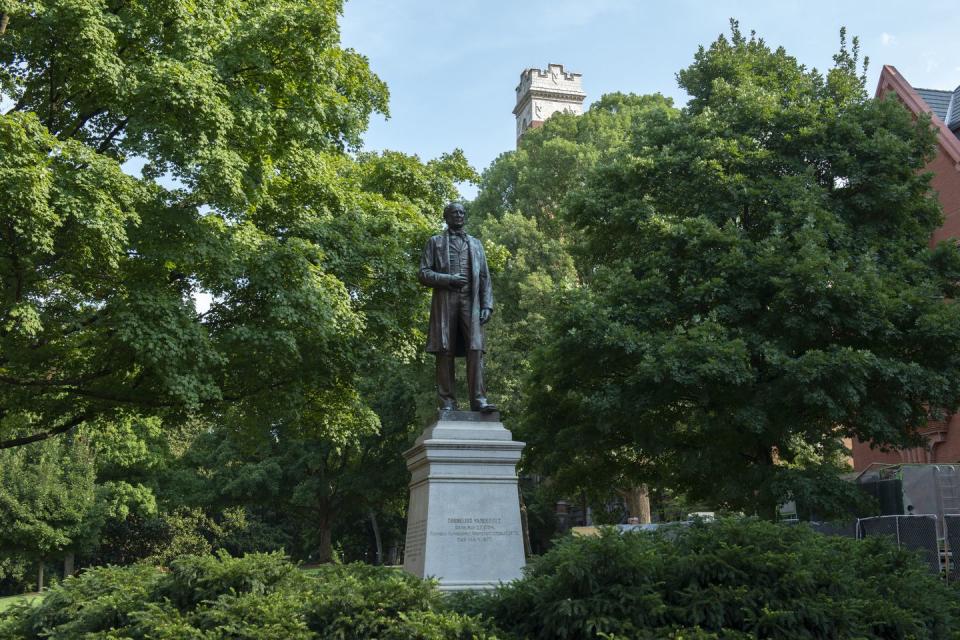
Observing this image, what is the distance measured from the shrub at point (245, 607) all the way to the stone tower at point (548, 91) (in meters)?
66.0

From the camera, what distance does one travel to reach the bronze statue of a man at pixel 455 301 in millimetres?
10797

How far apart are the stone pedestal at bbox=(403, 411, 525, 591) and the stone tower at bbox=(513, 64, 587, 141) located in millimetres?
63625

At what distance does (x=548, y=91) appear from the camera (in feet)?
238

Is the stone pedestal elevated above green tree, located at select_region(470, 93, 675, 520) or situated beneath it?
situated beneath

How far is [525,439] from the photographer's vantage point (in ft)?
69.3

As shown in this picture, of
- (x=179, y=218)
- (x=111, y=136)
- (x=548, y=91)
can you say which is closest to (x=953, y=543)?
(x=179, y=218)

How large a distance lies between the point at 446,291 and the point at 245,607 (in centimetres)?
488

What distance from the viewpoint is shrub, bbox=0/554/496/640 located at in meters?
6.92

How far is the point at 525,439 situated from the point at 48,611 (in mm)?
13775

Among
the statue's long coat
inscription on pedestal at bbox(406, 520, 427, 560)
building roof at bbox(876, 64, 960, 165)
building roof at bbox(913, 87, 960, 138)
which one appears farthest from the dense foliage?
building roof at bbox(913, 87, 960, 138)

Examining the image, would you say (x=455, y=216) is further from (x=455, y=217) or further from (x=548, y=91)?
(x=548, y=91)

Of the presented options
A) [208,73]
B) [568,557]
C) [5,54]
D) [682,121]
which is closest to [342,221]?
[208,73]

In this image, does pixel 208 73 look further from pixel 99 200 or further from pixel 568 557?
pixel 568 557

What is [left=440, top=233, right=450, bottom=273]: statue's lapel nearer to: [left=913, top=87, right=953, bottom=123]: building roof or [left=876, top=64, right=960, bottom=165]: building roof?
[left=876, top=64, right=960, bottom=165]: building roof
